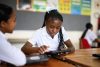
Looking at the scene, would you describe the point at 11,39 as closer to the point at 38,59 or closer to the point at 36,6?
the point at 36,6

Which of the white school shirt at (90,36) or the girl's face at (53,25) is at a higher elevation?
the girl's face at (53,25)

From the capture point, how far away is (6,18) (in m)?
1.35

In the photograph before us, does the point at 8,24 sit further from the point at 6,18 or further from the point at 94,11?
the point at 94,11

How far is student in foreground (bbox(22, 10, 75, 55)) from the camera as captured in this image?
6.73ft

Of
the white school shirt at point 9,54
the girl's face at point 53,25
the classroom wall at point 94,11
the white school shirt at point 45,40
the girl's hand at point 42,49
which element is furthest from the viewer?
the classroom wall at point 94,11

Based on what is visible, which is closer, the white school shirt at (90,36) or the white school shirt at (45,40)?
the white school shirt at (45,40)

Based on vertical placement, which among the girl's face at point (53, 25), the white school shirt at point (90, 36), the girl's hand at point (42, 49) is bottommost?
the white school shirt at point (90, 36)

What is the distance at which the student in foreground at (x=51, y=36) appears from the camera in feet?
6.73

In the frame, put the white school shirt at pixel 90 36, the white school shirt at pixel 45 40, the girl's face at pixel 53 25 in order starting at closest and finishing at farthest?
the girl's face at pixel 53 25, the white school shirt at pixel 45 40, the white school shirt at pixel 90 36

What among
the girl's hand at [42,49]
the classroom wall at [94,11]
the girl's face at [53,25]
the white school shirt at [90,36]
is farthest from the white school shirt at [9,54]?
the classroom wall at [94,11]

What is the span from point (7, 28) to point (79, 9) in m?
3.17

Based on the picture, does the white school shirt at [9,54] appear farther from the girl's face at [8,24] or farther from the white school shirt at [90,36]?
the white school shirt at [90,36]

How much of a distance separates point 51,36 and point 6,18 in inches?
36.7

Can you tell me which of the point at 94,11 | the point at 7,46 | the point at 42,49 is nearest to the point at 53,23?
the point at 42,49
